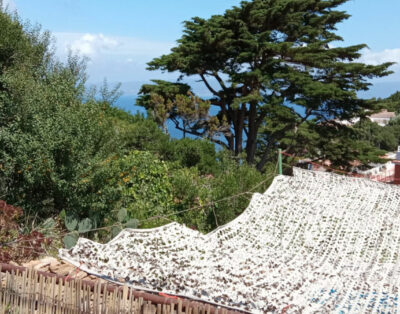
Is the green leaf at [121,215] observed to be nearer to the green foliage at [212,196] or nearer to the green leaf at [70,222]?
the green leaf at [70,222]

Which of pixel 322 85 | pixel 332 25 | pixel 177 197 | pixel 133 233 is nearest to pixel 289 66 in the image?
pixel 322 85

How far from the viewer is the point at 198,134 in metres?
14.6

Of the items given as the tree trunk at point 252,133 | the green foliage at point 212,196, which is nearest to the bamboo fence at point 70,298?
the green foliage at point 212,196

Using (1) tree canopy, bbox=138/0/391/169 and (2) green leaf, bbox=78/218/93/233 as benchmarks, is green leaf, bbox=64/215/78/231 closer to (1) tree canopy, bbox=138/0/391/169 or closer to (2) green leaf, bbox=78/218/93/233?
(2) green leaf, bbox=78/218/93/233

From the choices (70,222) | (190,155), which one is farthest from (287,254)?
(190,155)

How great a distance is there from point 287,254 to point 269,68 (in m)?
10.7

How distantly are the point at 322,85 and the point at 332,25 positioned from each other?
3.97 meters

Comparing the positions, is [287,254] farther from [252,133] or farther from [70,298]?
[252,133]

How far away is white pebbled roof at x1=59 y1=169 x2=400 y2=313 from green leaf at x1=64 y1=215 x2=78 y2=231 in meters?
1.45

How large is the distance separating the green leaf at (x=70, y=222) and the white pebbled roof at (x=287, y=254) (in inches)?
57.1

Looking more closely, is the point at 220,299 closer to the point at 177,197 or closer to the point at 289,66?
the point at 177,197

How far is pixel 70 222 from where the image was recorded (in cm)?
524

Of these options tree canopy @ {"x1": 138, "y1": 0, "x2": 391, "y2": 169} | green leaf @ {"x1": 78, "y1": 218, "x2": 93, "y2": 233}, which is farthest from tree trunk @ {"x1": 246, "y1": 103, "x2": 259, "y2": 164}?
green leaf @ {"x1": 78, "y1": 218, "x2": 93, "y2": 233}

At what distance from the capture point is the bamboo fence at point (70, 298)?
2.53 meters
